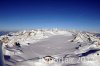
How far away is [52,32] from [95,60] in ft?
302

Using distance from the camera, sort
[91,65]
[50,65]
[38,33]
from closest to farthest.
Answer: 1. [91,65]
2. [50,65]
3. [38,33]

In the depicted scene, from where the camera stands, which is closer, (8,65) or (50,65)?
(8,65)

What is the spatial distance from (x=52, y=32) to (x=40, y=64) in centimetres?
9040

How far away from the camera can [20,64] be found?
33.5m

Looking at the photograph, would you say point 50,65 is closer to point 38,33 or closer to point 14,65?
point 14,65

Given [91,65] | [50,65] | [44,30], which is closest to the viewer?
[91,65]

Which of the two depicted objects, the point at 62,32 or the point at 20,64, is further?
the point at 62,32

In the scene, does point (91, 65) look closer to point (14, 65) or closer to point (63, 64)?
point (63, 64)

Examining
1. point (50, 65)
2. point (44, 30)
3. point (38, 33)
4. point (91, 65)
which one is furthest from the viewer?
point (44, 30)

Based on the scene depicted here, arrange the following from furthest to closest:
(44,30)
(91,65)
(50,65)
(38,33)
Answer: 1. (44,30)
2. (38,33)
3. (50,65)
4. (91,65)

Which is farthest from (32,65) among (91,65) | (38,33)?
(38,33)

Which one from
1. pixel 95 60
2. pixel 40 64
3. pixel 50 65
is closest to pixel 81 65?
pixel 95 60

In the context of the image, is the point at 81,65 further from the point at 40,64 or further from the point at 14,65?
the point at 14,65

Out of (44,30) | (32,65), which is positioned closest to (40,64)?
(32,65)
